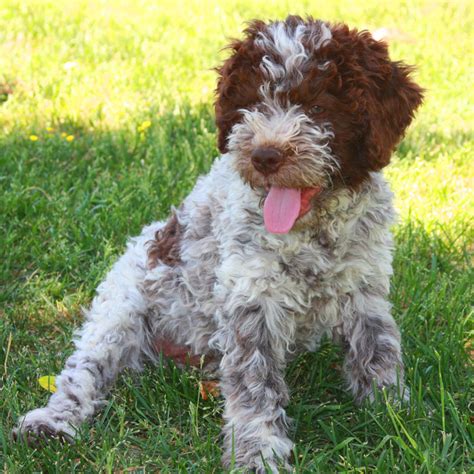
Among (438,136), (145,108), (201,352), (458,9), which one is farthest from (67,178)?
(458,9)

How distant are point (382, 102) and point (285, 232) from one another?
680 millimetres

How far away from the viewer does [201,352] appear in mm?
4359

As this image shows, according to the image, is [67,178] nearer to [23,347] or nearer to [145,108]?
[145,108]

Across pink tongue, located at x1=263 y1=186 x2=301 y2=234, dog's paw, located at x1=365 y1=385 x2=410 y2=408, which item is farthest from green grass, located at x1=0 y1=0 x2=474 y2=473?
pink tongue, located at x1=263 y1=186 x2=301 y2=234

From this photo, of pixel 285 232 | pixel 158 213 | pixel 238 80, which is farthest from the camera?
pixel 158 213

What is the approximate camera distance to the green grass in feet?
12.5

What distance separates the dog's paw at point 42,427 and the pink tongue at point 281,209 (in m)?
1.26

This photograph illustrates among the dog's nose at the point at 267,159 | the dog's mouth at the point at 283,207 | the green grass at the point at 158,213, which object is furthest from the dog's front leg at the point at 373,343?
the dog's nose at the point at 267,159

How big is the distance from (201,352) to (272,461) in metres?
0.88

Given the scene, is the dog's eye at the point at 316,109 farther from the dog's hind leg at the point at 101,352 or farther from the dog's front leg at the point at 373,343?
the dog's hind leg at the point at 101,352

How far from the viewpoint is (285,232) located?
145 inches

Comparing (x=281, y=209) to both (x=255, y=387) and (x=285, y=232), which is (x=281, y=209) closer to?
(x=285, y=232)

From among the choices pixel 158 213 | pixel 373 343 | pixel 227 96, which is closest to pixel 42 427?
pixel 373 343

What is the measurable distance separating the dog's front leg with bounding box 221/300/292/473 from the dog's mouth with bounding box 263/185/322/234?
0.35 metres
